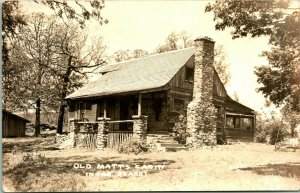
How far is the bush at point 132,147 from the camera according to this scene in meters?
13.7

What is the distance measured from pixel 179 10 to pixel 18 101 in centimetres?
630

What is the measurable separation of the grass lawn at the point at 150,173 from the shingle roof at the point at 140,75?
3.98m

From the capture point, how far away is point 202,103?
624 inches

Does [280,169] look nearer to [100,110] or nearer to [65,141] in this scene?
[65,141]

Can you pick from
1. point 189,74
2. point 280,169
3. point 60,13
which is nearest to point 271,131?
point 189,74

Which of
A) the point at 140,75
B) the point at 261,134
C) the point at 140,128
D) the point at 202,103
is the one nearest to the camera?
the point at 140,128

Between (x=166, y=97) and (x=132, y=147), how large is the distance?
3157 mm

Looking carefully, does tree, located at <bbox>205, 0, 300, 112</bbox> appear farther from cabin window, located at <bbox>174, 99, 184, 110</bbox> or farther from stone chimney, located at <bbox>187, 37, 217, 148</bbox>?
cabin window, located at <bbox>174, 99, 184, 110</bbox>

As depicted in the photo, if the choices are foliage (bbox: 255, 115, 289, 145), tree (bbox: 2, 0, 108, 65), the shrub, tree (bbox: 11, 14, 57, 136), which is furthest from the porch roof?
tree (bbox: 2, 0, 108, 65)

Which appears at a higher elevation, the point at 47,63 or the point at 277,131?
the point at 47,63

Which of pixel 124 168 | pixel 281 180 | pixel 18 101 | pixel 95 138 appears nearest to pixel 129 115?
pixel 95 138

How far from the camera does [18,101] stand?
1348 cm

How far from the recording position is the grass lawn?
383 inches

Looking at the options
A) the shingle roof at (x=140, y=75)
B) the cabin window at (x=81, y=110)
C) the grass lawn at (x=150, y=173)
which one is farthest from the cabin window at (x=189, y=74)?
the cabin window at (x=81, y=110)
